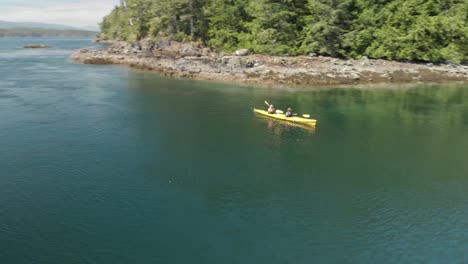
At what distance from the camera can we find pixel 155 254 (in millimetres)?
17266

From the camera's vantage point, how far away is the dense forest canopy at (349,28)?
60.6 m

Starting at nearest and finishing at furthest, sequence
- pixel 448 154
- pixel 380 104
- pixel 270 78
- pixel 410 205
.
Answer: pixel 410 205 → pixel 448 154 → pixel 380 104 → pixel 270 78

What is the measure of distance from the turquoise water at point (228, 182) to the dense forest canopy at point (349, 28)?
19.1 meters

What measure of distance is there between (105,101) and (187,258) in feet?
108

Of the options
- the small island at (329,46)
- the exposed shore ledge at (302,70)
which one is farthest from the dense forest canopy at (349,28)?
the exposed shore ledge at (302,70)

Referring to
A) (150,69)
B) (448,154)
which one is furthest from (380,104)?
(150,69)

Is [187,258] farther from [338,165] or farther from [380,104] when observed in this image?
[380,104]

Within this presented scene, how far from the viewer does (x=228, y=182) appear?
24.7 metres

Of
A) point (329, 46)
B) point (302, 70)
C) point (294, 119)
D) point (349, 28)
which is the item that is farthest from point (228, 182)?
point (349, 28)

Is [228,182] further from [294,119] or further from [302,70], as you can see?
[302,70]

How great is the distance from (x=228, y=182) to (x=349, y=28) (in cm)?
4939

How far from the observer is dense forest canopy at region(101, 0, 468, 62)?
6059 cm

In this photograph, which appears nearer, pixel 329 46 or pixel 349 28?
pixel 329 46

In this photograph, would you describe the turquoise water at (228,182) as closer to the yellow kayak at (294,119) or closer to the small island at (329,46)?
the yellow kayak at (294,119)
